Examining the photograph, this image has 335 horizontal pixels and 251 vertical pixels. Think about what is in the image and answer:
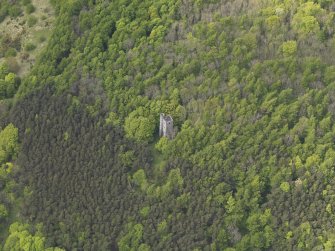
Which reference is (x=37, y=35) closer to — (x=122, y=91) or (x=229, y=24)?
(x=122, y=91)

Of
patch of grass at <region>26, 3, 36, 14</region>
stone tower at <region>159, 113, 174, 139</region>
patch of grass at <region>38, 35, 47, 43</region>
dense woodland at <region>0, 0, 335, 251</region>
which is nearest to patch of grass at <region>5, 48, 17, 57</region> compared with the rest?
dense woodland at <region>0, 0, 335, 251</region>

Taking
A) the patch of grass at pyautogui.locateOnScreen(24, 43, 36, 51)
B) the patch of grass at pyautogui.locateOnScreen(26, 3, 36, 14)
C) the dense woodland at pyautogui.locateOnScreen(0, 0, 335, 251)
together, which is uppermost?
the patch of grass at pyautogui.locateOnScreen(26, 3, 36, 14)

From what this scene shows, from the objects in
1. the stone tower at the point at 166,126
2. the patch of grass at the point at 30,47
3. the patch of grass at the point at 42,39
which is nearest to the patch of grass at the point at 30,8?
the patch of grass at the point at 42,39

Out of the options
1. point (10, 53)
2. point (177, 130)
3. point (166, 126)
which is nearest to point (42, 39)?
point (10, 53)

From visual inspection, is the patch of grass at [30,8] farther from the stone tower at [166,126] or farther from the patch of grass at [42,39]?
the stone tower at [166,126]

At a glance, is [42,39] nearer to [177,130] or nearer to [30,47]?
[30,47]

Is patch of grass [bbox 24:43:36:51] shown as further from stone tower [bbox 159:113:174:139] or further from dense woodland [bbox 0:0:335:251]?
stone tower [bbox 159:113:174:139]
